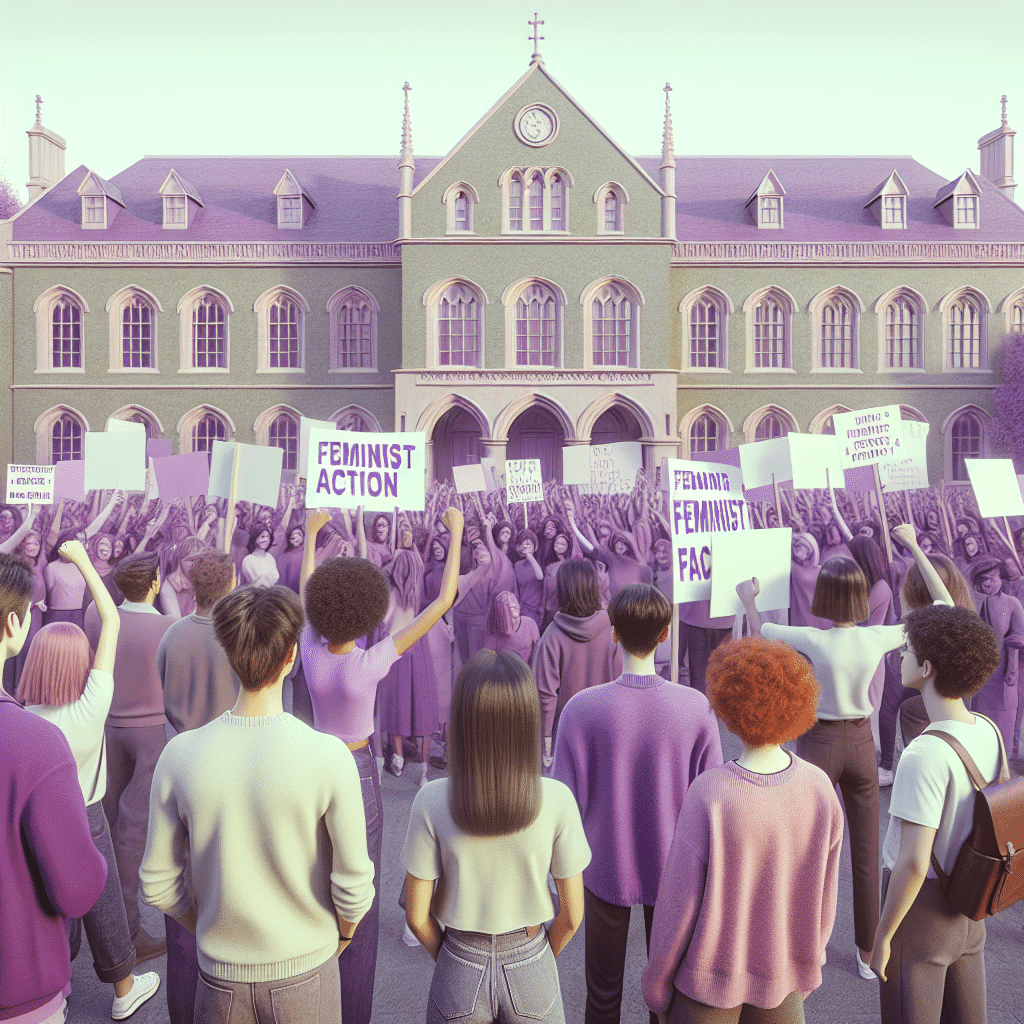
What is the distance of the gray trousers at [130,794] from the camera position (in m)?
3.65

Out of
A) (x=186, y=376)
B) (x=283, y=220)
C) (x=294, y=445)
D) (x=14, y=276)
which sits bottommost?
(x=294, y=445)

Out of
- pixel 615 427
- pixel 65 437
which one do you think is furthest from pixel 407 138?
pixel 65 437

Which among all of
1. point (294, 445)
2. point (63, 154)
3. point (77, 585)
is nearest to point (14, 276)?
point (63, 154)

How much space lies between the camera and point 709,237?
2633cm

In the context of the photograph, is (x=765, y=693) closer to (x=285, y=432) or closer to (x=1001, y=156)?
(x=285, y=432)

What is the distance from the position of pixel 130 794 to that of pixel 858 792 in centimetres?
304

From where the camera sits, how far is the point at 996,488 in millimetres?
6777

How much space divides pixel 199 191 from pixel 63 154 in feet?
20.7

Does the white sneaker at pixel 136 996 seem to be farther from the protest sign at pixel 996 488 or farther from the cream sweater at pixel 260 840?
the protest sign at pixel 996 488

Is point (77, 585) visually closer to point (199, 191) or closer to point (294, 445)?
point (294, 445)

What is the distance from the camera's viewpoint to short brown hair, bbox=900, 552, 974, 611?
13.2 ft

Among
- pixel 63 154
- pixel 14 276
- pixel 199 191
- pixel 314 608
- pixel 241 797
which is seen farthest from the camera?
pixel 63 154

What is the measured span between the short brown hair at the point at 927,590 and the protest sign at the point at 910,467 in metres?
4.14

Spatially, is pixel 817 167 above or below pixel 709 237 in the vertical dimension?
above
